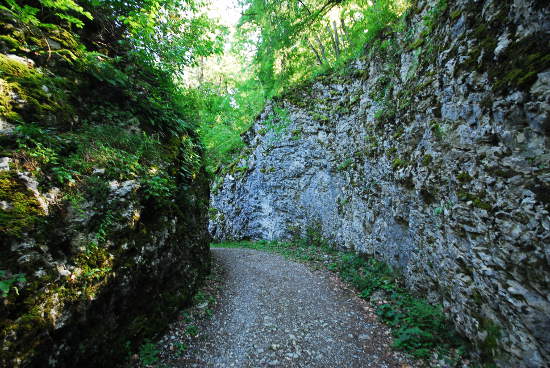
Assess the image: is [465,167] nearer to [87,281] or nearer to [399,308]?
[399,308]

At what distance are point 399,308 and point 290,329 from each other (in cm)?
270

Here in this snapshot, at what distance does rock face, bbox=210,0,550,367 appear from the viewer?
114 inches

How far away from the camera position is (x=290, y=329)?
489 centimetres

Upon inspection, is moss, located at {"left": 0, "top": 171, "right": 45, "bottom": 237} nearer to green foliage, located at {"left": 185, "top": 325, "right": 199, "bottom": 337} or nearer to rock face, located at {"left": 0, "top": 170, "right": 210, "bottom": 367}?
rock face, located at {"left": 0, "top": 170, "right": 210, "bottom": 367}

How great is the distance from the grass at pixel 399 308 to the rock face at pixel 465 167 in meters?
0.32

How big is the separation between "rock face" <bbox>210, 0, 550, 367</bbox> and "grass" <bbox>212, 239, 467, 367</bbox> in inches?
12.5

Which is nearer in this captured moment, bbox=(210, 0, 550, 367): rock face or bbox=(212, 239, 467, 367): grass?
bbox=(210, 0, 550, 367): rock face

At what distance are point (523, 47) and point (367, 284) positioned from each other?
19.5ft

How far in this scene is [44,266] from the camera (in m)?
2.83

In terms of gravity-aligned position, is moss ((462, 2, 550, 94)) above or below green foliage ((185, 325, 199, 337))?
above

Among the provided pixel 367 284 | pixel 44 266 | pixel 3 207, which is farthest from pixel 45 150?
pixel 367 284

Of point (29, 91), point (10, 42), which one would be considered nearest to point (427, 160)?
point (29, 91)

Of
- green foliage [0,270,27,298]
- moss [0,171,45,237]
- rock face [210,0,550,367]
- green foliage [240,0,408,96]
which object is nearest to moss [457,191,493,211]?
rock face [210,0,550,367]

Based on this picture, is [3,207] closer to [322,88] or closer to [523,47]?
[523,47]
